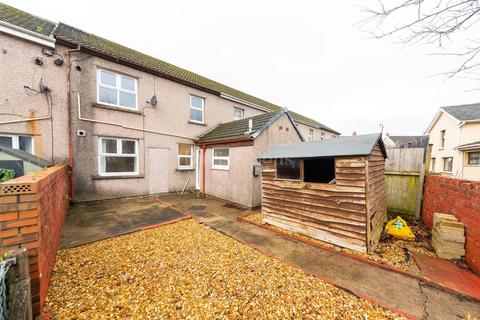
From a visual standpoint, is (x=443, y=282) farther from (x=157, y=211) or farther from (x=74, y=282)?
(x=157, y=211)

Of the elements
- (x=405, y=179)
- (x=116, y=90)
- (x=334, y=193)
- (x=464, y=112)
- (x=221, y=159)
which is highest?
(x=464, y=112)

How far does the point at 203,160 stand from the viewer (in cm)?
958

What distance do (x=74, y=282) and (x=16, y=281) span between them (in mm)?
1410

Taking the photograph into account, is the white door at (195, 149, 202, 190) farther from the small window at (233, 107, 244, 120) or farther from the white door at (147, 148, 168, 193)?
the small window at (233, 107, 244, 120)

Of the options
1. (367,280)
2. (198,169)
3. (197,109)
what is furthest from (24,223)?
(197,109)

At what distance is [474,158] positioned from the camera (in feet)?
46.8

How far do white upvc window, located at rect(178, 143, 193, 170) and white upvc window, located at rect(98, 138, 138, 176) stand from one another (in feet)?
7.35

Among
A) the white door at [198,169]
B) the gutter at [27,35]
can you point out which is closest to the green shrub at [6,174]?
the gutter at [27,35]

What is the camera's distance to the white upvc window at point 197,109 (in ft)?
34.7

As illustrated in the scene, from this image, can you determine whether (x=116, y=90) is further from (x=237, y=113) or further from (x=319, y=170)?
(x=319, y=170)

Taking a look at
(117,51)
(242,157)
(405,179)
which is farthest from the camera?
(117,51)

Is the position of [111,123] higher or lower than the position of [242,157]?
higher

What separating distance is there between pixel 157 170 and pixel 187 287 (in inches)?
286

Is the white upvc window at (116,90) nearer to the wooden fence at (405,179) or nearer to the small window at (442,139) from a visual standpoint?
the wooden fence at (405,179)
